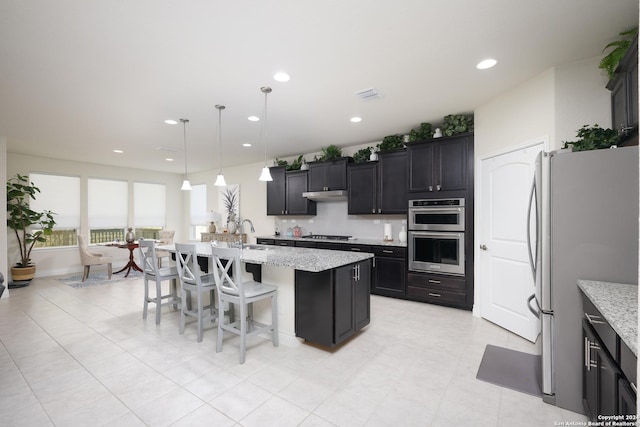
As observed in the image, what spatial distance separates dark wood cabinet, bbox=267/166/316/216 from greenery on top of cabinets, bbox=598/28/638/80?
4.44m

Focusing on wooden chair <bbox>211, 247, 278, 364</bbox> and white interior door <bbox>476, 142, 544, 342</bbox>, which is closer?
wooden chair <bbox>211, 247, 278, 364</bbox>

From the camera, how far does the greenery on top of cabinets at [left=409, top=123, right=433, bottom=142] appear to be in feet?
14.1

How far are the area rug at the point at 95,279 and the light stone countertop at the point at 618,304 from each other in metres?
7.14

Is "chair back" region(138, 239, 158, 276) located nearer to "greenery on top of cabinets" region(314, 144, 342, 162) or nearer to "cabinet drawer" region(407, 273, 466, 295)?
"greenery on top of cabinets" region(314, 144, 342, 162)

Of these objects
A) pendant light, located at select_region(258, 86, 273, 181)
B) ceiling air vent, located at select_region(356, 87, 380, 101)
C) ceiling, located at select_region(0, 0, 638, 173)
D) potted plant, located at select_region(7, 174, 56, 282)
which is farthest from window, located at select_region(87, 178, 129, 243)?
ceiling air vent, located at select_region(356, 87, 380, 101)

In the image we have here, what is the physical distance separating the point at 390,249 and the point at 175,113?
143 inches

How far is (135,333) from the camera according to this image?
3.28m

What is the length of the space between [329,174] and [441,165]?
6.89 ft

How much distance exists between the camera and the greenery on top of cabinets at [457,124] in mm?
3945

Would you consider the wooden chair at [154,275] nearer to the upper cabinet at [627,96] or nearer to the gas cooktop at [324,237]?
the gas cooktop at [324,237]

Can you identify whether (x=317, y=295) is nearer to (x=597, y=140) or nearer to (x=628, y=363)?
(x=628, y=363)

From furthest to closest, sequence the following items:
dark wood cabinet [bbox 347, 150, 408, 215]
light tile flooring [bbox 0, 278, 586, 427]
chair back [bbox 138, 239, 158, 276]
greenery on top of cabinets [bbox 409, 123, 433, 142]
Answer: dark wood cabinet [bbox 347, 150, 408, 215]
greenery on top of cabinets [bbox 409, 123, 433, 142]
chair back [bbox 138, 239, 158, 276]
light tile flooring [bbox 0, 278, 586, 427]

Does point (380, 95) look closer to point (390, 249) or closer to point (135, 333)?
point (390, 249)

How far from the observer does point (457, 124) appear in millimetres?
3986
